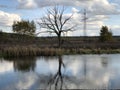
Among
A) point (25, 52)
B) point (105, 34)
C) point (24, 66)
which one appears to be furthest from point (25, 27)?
point (24, 66)

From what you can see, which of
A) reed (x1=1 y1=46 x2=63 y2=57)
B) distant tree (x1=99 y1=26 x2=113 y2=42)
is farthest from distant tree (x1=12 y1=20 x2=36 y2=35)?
reed (x1=1 y1=46 x2=63 y2=57)

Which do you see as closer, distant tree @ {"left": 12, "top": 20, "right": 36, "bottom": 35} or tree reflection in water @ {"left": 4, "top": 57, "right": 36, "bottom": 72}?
tree reflection in water @ {"left": 4, "top": 57, "right": 36, "bottom": 72}

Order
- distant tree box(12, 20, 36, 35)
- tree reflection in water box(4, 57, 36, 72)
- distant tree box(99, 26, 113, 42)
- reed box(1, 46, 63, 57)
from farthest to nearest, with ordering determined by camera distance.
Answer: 1. distant tree box(12, 20, 36, 35)
2. distant tree box(99, 26, 113, 42)
3. reed box(1, 46, 63, 57)
4. tree reflection in water box(4, 57, 36, 72)

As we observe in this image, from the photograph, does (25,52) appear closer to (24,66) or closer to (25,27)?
(24,66)

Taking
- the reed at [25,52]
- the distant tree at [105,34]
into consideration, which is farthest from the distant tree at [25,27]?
the reed at [25,52]

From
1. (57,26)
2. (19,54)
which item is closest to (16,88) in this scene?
(19,54)

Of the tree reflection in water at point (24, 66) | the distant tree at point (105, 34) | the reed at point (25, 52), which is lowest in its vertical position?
the tree reflection in water at point (24, 66)

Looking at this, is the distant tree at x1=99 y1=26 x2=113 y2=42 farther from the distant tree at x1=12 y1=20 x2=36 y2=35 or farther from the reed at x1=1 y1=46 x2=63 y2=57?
the reed at x1=1 y1=46 x2=63 y2=57

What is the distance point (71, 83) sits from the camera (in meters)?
15.3

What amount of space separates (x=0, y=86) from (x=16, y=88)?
1221mm

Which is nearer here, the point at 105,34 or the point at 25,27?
the point at 105,34

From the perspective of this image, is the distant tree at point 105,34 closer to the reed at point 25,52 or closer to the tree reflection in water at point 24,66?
the reed at point 25,52

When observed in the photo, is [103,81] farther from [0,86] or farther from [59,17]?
[59,17]

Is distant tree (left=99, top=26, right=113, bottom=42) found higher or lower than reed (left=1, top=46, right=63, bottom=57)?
higher
